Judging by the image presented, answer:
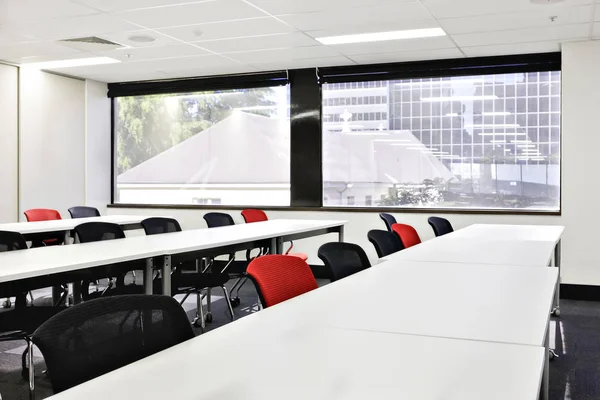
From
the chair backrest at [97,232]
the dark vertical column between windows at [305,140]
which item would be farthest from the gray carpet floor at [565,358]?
the dark vertical column between windows at [305,140]

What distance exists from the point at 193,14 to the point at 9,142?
3534mm

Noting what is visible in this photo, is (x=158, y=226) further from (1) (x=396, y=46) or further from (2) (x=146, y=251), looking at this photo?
(1) (x=396, y=46)

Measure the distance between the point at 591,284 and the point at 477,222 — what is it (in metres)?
1.37

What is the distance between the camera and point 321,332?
Answer: 1752mm

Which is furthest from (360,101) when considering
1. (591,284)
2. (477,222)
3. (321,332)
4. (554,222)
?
(321,332)

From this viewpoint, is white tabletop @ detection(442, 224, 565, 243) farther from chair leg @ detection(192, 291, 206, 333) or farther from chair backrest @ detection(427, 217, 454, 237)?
chair leg @ detection(192, 291, 206, 333)

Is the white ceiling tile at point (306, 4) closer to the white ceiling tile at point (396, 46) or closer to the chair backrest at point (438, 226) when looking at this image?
the white ceiling tile at point (396, 46)

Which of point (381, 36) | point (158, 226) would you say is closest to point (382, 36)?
point (381, 36)

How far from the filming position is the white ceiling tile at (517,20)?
493 centimetres

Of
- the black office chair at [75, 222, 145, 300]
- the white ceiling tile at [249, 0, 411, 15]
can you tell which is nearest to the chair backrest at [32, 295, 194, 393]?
the black office chair at [75, 222, 145, 300]

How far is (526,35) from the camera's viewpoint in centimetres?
568

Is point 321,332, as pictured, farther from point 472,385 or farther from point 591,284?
point 591,284

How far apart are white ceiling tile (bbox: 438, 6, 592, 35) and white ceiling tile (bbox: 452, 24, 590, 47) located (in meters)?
0.14

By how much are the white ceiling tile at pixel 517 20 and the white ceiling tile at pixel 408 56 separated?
84 centimetres
